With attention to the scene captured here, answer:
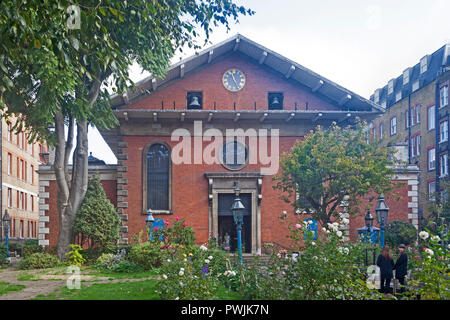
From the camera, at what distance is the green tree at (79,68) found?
1233 centimetres

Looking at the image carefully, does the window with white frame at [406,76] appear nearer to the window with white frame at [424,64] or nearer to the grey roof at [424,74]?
the grey roof at [424,74]

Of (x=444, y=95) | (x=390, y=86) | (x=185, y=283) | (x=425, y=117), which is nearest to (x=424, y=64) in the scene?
(x=425, y=117)

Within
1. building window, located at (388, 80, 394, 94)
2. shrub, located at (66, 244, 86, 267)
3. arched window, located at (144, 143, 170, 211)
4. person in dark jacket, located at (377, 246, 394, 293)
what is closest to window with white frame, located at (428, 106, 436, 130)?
building window, located at (388, 80, 394, 94)

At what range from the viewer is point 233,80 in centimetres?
2806

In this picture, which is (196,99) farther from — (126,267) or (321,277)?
(321,277)

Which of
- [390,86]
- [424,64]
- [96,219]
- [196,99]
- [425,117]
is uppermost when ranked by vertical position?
[424,64]

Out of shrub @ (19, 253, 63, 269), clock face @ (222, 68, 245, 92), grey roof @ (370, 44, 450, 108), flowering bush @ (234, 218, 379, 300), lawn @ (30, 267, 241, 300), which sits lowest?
shrub @ (19, 253, 63, 269)

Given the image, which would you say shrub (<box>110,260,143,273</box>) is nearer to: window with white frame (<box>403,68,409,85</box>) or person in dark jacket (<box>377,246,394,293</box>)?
person in dark jacket (<box>377,246,394,293</box>)

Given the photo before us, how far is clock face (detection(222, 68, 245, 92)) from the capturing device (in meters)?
28.0

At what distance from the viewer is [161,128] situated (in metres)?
27.4

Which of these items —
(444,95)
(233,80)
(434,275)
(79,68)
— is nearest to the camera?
(434,275)

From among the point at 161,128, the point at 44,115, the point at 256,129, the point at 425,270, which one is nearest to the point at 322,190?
the point at 256,129

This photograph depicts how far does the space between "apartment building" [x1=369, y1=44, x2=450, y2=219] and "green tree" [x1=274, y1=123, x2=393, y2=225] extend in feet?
57.7

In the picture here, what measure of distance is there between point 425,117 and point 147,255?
109 ft
